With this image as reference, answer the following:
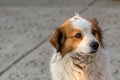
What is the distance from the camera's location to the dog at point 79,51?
3.51 meters

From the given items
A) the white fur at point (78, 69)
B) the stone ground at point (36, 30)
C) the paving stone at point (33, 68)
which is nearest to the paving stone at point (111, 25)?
the stone ground at point (36, 30)

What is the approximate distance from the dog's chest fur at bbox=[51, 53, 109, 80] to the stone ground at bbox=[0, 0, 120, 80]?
127 centimetres

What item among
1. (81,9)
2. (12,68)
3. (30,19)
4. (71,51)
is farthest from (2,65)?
(81,9)

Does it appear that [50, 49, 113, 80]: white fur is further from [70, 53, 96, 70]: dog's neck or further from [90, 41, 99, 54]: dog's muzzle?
[90, 41, 99, 54]: dog's muzzle

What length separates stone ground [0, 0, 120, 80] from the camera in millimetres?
5555

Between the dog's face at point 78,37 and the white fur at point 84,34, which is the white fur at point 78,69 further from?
the white fur at point 84,34

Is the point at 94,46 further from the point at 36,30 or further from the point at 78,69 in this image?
the point at 36,30

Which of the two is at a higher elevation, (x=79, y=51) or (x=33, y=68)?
(x=79, y=51)

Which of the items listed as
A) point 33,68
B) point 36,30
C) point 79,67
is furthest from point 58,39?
point 36,30

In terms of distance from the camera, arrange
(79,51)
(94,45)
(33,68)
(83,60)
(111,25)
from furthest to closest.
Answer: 1. (111,25)
2. (33,68)
3. (83,60)
4. (79,51)
5. (94,45)

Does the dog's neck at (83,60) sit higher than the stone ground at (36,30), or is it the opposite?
the dog's neck at (83,60)

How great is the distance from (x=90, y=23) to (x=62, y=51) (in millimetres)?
356

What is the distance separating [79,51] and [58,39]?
0.75 feet

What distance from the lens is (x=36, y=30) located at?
7.69m
